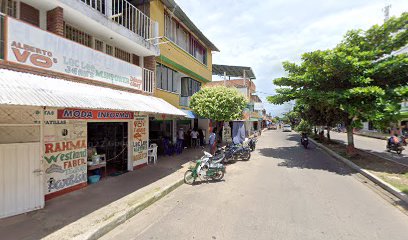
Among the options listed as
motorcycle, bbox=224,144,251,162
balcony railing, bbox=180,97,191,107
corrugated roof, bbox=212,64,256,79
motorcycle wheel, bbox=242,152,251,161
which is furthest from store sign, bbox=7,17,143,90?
corrugated roof, bbox=212,64,256,79

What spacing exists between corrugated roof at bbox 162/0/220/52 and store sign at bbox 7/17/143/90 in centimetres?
525

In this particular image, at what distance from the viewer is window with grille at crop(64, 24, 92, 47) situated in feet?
24.7

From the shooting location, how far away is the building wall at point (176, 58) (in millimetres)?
11297

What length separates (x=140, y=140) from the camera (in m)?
10.3

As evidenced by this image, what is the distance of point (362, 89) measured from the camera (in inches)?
397

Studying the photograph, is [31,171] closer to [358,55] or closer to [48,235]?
[48,235]

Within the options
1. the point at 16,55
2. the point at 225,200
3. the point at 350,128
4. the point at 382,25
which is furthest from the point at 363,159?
the point at 16,55

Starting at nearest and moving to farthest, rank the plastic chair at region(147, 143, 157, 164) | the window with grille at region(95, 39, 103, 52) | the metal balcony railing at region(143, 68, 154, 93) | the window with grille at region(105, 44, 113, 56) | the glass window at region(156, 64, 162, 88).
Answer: the window with grille at region(95, 39, 103, 52)
the window with grille at region(105, 44, 113, 56)
the metal balcony railing at region(143, 68, 154, 93)
the plastic chair at region(147, 143, 157, 164)
the glass window at region(156, 64, 162, 88)

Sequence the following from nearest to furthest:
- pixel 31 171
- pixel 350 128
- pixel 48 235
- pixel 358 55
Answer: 1. pixel 48 235
2. pixel 31 171
3. pixel 358 55
4. pixel 350 128

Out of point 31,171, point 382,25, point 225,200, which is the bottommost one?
point 225,200

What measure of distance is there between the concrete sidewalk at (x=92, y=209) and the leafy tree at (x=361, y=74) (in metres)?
9.16

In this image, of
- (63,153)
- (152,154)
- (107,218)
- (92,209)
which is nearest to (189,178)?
(152,154)

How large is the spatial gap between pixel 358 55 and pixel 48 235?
14083mm

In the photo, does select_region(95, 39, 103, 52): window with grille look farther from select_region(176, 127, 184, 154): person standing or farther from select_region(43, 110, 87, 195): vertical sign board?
select_region(176, 127, 184, 154): person standing
